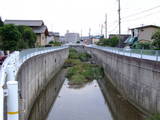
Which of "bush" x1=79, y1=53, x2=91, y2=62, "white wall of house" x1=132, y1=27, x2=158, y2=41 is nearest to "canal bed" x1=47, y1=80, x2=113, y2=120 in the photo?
"white wall of house" x1=132, y1=27, x2=158, y2=41

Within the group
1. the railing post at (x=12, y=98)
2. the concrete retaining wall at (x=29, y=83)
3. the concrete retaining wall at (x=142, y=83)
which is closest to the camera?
the railing post at (x=12, y=98)

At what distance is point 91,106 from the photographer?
1777cm

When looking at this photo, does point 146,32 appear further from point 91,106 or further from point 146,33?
point 91,106

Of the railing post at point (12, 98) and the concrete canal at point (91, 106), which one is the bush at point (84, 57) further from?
the railing post at point (12, 98)

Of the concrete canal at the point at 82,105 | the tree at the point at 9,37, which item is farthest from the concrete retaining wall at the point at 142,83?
the tree at the point at 9,37

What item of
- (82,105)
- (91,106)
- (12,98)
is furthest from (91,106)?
(12,98)

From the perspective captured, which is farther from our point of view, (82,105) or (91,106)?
(82,105)

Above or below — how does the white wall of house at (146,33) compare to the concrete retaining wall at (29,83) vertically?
above

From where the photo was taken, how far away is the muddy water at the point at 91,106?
15.2m

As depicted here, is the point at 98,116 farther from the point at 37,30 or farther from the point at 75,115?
the point at 37,30

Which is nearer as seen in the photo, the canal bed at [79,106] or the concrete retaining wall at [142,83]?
the concrete retaining wall at [142,83]

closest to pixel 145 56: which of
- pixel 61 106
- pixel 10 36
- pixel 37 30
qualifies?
pixel 61 106

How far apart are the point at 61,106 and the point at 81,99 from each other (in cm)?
271

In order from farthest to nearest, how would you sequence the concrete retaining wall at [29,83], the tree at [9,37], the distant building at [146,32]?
the distant building at [146,32] < the tree at [9,37] < the concrete retaining wall at [29,83]
